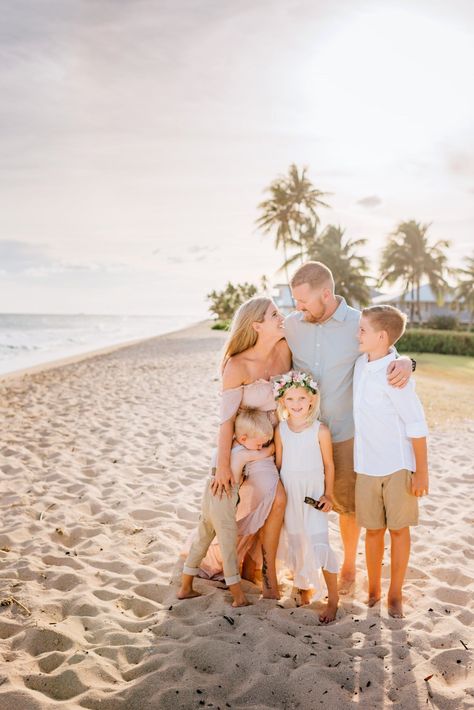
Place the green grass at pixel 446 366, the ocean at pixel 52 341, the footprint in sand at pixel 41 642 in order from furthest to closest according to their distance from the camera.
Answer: the ocean at pixel 52 341
the green grass at pixel 446 366
the footprint in sand at pixel 41 642

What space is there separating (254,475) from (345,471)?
0.63 meters

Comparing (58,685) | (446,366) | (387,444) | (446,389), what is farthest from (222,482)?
(446,366)

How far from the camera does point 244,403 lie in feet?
12.1

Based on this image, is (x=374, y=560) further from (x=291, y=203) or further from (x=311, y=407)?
(x=291, y=203)

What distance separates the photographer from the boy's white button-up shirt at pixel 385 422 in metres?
3.33

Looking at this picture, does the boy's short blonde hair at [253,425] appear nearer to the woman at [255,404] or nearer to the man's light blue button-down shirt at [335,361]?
the woman at [255,404]

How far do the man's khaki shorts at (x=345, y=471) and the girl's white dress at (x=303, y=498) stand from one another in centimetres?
22

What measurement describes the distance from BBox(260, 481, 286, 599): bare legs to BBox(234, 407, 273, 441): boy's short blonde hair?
34cm

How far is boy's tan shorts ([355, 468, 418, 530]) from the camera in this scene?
3414 mm

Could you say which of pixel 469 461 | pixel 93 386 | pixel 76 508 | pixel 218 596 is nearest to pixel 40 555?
pixel 76 508

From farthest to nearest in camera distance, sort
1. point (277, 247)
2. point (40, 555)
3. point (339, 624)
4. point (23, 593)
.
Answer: point (277, 247), point (40, 555), point (23, 593), point (339, 624)

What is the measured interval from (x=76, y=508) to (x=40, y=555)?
1.01m

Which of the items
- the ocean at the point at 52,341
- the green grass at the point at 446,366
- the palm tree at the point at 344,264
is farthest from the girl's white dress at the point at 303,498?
the palm tree at the point at 344,264

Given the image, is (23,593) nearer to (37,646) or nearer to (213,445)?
(37,646)
